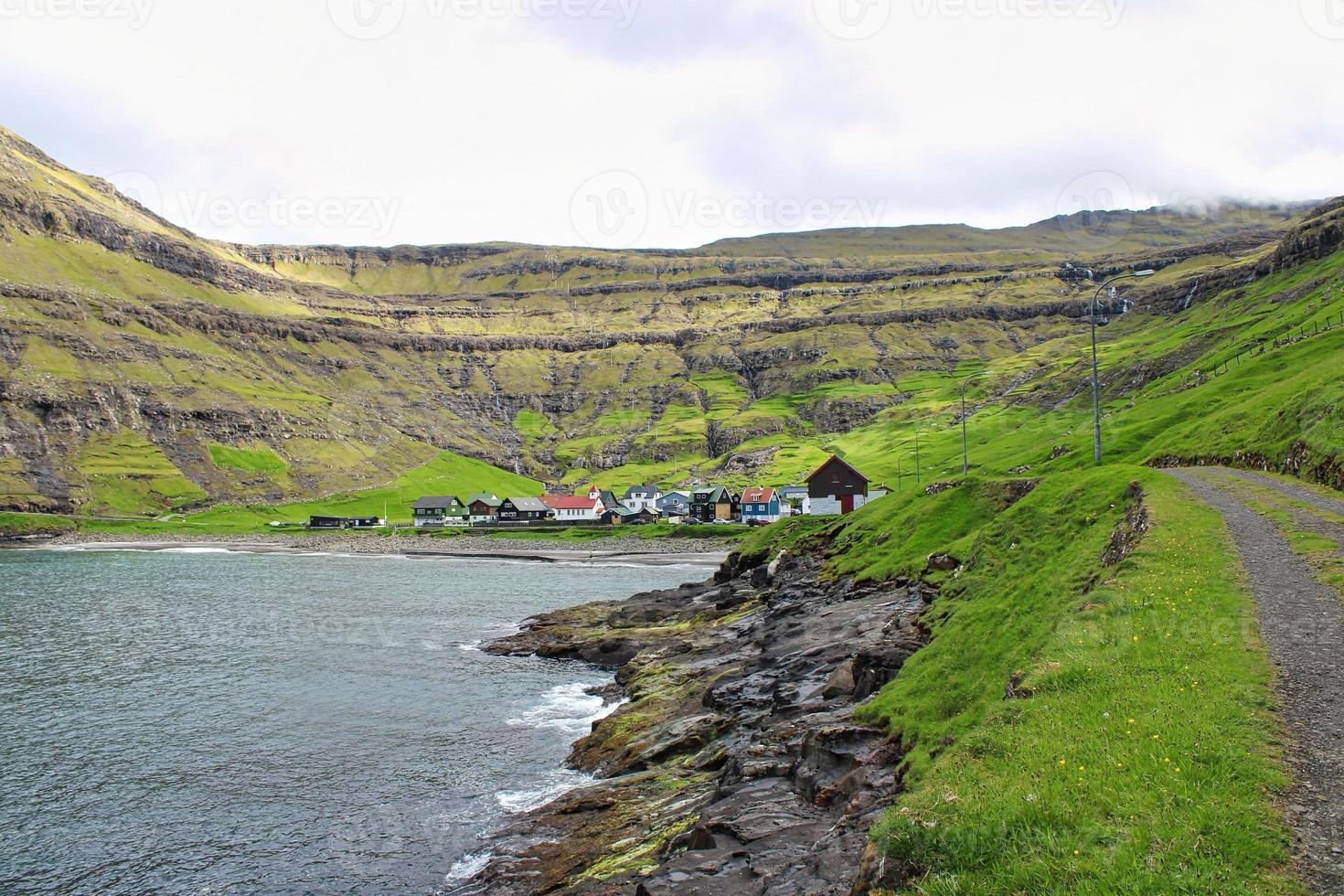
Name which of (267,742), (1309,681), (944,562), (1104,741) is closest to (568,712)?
(267,742)

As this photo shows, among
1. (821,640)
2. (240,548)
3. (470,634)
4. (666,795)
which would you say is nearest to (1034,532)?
(821,640)

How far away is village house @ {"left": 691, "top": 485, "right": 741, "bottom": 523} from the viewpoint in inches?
7510

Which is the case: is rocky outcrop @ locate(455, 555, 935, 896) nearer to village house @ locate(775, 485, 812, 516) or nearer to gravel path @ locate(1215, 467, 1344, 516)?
gravel path @ locate(1215, 467, 1344, 516)

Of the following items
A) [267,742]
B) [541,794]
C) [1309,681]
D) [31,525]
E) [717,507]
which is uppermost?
[717,507]

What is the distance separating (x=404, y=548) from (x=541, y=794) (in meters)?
143

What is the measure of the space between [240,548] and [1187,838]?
181756 mm

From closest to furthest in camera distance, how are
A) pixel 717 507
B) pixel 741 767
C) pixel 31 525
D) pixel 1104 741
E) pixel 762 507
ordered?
pixel 1104 741 < pixel 741 767 < pixel 31 525 < pixel 762 507 < pixel 717 507

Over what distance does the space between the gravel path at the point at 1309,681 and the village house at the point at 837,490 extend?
9466cm

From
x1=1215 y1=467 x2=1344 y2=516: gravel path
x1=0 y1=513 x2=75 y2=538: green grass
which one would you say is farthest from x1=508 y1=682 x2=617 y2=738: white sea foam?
x1=0 y1=513 x2=75 y2=538: green grass

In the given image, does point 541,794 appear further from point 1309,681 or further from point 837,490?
point 837,490

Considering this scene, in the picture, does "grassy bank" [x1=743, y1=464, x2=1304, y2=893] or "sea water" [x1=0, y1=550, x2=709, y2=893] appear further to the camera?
"sea water" [x1=0, y1=550, x2=709, y2=893]

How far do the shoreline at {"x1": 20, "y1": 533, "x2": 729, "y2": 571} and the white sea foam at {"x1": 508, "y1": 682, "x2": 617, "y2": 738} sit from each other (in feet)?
276

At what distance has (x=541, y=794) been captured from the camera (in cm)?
3388

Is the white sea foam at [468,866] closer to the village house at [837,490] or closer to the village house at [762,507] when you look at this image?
the village house at [837,490]
